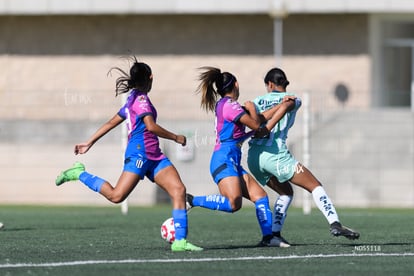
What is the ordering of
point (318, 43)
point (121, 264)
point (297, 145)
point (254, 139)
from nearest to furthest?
1. point (121, 264)
2. point (254, 139)
3. point (297, 145)
4. point (318, 43)

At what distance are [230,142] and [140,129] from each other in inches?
39.2

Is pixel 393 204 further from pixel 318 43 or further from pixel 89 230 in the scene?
pixel 89 230

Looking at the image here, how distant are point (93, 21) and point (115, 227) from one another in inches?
748

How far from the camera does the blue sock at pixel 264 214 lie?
12.9m

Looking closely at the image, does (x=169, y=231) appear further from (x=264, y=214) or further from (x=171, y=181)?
(x=264, y=214)

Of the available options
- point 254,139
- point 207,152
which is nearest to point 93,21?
point 207,152

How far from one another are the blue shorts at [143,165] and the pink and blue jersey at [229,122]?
2.31ft

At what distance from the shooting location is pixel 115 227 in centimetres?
1714

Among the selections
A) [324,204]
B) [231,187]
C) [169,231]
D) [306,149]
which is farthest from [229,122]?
[306,149]

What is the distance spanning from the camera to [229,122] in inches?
497

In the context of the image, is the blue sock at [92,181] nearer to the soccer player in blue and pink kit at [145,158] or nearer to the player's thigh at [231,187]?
the soccer player in blue and pink kit at [145,158]

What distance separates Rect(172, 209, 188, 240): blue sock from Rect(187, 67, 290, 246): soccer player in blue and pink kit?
39cm

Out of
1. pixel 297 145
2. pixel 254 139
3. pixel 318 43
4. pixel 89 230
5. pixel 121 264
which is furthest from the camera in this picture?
pixel 318 43

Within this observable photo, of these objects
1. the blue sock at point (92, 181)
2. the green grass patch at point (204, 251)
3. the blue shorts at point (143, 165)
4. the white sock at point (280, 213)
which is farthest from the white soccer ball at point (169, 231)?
the white sock at point (280, 213)
